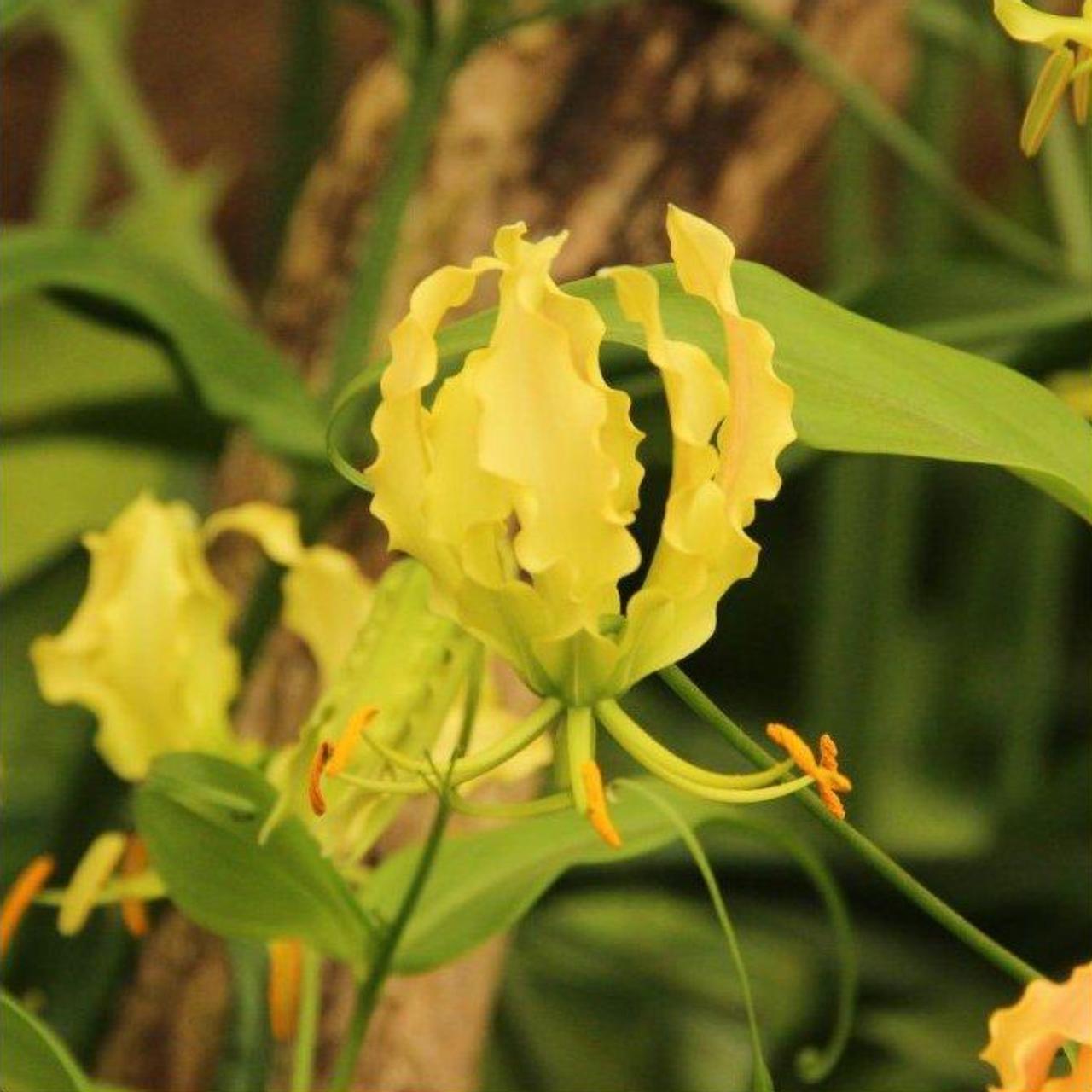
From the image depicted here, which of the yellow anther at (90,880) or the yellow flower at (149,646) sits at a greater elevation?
the yellow flower at (149,646)

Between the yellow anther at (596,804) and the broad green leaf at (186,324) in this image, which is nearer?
the yellow anther at (596,804)

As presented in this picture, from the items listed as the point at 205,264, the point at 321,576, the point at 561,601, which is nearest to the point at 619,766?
the point at 205,264

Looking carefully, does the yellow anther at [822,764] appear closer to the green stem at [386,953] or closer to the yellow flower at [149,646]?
the green stem at [386,953]

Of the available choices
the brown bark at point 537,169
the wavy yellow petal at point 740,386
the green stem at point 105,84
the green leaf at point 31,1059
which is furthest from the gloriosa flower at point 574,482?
the green stem at point 105,84

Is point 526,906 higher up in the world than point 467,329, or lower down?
lower down

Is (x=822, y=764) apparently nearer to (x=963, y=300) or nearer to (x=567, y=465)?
(x=567, y=465)

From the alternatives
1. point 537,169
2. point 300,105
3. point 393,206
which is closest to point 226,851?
point 393,206

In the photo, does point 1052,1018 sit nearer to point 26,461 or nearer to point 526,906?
point 526,906
